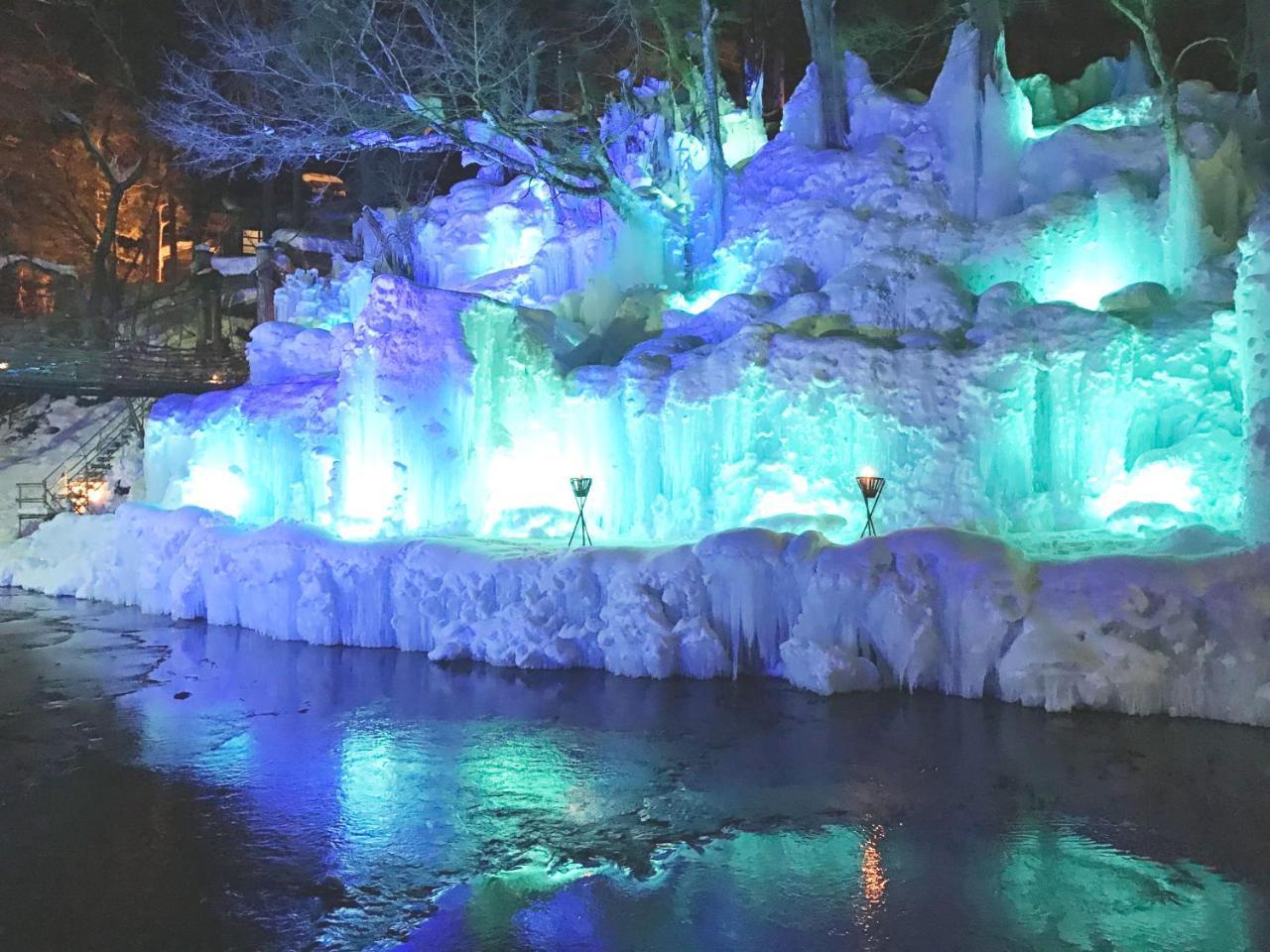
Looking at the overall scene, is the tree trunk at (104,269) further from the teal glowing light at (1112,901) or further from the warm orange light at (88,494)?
the teal glowing light at (1112,901)

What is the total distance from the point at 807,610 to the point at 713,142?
34.6 feet

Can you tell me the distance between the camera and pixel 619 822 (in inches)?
238

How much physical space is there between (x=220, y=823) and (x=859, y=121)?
15025 mm

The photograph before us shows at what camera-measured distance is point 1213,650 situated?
7703 millimetres

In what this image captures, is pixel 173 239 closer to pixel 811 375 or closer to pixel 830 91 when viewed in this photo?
pixel 830 91

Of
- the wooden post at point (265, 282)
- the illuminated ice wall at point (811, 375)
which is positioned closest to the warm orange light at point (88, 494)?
the illuminated ice wall at point (811, 375)

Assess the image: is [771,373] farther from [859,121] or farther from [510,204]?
[510,204]

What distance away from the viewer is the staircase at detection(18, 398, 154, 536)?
20.8 metres

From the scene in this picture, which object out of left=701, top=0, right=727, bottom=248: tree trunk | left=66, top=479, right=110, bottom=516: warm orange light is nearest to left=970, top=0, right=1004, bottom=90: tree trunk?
left=701, top=0, right=727, bottom=248: tree trunk

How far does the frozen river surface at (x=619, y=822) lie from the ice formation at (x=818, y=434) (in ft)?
2.76

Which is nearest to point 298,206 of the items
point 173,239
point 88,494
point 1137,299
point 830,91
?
point 173,239

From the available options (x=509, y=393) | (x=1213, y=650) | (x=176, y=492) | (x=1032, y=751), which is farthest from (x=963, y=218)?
(x=176, y=492)

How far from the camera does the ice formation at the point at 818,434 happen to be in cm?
882

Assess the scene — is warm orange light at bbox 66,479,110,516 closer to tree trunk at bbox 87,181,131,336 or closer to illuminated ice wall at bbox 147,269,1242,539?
tree trunk at bbox 87,181,131,336
